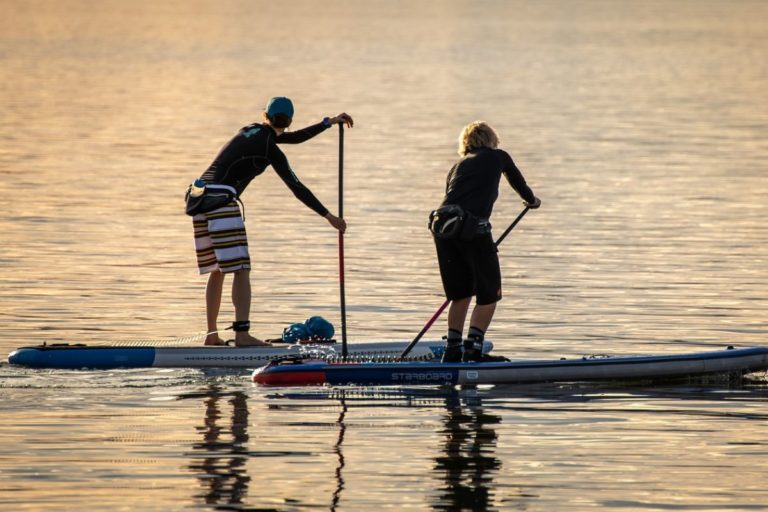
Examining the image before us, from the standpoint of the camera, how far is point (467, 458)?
1251 centimetres

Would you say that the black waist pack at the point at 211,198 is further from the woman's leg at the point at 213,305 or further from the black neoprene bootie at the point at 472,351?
the black neoprene bootie at the point at 472,351

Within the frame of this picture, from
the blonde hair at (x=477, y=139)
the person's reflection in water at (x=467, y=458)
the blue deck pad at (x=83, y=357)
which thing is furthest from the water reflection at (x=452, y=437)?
the blonde hair at (x=477, y=139)

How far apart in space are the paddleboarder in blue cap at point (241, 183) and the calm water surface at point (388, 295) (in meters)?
0.99

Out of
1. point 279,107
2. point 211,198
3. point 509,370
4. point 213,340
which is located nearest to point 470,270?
point 509,370

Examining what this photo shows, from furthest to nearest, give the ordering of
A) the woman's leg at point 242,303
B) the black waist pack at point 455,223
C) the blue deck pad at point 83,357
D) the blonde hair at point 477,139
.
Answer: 1. the woman's leg at point 242,303
2. the blue deck pad at point 83,357
3. the blonde hair at point 477,139
4. the black waist pack at point 455,223

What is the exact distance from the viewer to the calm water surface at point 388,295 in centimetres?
1194

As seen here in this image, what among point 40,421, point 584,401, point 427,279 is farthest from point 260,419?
point 427,279

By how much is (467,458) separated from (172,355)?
4.00 meters

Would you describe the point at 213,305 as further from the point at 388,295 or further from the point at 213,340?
the point at 388,295

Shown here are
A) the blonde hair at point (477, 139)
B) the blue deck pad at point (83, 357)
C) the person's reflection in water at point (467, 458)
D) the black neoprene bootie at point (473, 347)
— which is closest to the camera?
the person's reflection in water at point (467, 458)

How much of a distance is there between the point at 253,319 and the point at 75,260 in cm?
492

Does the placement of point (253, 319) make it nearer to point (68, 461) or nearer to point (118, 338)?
point (118, 338)

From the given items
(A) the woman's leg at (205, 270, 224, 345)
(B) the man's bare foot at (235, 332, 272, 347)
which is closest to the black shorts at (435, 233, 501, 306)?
(B) the man's bare foot at (235, 332, 272, 347)

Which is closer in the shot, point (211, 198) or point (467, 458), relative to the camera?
point (467, 458)
